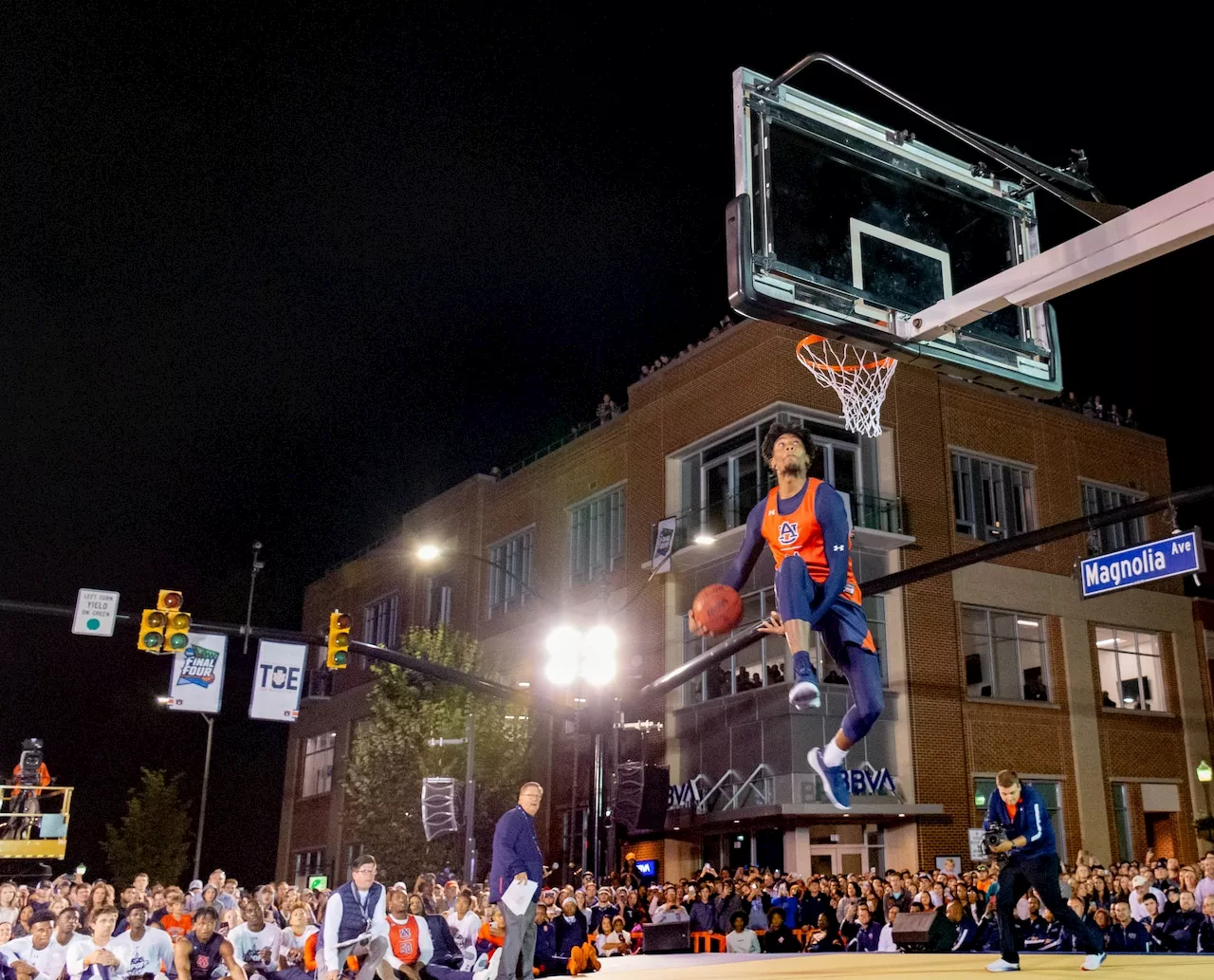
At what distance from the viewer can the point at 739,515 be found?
1249 inches

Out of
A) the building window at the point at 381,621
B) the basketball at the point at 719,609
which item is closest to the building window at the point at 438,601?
the building window at the point at 381,621

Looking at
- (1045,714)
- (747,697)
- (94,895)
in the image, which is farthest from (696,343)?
(94,895)

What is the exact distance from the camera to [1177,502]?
1625cm

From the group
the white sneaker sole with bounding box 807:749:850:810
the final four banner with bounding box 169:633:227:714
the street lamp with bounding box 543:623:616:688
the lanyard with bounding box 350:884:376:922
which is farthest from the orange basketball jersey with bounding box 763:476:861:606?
the final four banner with bounding box 169:633:227:714

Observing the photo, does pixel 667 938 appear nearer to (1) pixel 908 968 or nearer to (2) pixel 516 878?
(1) pixel 908 968

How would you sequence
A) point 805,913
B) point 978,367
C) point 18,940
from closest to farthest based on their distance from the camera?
point 978,367 < point 18,940 < point 805,913

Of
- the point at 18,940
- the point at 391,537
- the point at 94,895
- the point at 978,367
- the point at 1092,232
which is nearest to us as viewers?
the point at 1092,232

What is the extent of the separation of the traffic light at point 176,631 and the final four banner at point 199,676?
6.42 metres

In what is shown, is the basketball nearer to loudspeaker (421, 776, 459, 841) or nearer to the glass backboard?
the glass backboard

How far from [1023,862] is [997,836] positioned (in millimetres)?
383

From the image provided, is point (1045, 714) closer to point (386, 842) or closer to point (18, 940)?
point (386, 842)

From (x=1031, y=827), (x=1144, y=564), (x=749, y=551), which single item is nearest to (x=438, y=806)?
(x=1144, y=564)

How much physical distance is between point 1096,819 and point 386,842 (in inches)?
771

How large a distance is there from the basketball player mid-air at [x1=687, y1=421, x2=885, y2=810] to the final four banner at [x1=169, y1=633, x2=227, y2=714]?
21268mm
